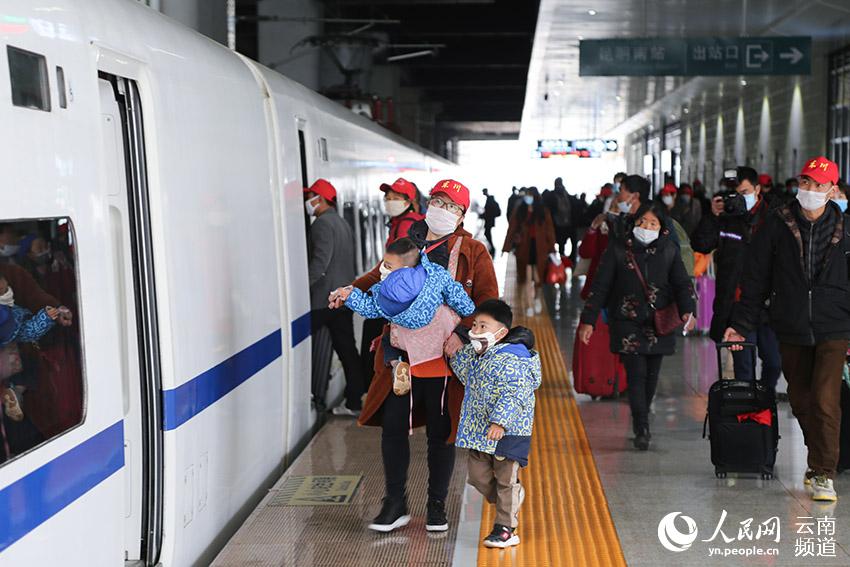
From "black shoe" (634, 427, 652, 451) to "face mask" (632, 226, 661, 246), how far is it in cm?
119

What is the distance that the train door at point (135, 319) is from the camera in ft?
13.8

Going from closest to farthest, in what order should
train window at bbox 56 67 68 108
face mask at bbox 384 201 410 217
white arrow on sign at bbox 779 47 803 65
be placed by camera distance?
train window at bbox 56 67 68 108
face mask at bbox 384 201 410 217
white arrow on sign at bbox 779 47 803 65

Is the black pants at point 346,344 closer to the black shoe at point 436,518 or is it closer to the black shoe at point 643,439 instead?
the black shoe at point 643,439

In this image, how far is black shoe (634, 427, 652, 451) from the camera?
24.7 ft

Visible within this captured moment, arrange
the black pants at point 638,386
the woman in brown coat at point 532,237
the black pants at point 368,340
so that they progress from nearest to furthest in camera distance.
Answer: the black pants at point 638,386, the black pants at point 368,340, the woman in brown coat at point 532,237

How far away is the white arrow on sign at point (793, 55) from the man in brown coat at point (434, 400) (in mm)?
12594

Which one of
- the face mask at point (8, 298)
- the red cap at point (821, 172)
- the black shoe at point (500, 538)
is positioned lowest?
the black shoe at point (500, 538)

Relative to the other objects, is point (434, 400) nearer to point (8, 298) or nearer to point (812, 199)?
point (812, 199)

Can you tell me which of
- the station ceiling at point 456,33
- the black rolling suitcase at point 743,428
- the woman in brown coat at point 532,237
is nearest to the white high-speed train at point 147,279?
the black rolling suitcase at point 743,428

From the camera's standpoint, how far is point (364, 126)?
12062 millimetres

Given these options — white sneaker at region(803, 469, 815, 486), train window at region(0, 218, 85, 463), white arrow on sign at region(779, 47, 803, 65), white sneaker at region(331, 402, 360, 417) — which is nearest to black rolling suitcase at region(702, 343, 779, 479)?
white sneaker at region(803, 469, 815, 486)

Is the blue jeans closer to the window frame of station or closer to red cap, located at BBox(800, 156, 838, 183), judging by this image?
red cap, located at BBox(800, 156, 838, 183)

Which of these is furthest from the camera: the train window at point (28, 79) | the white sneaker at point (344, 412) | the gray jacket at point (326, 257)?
the white sneaker at point (344, 412)

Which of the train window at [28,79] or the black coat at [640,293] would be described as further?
the black coat at [640,293]
